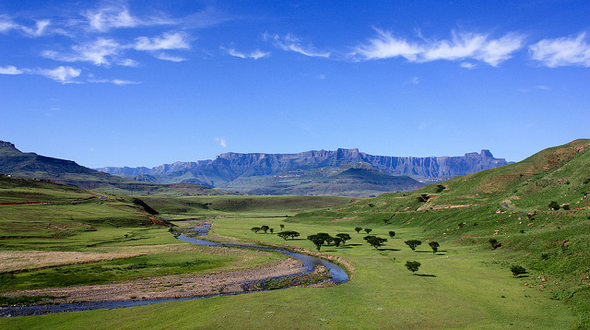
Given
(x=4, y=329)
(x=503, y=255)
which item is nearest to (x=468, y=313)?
(x=503, y=255)

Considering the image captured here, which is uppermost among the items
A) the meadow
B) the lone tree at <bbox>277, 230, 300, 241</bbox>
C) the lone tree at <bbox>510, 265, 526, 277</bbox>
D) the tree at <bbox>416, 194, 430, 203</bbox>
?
the tree at <bbox>416, 194, 430, 203</bbox>

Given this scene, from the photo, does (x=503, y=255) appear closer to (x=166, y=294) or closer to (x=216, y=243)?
(x=166, y=294)

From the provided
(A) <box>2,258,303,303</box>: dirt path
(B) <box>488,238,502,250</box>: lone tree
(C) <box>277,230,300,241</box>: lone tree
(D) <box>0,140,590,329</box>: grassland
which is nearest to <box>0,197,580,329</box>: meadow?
(D) <box>0,140,590,329</box>: grassland

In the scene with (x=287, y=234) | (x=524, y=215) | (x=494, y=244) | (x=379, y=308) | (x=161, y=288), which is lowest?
(x=287, y=234)

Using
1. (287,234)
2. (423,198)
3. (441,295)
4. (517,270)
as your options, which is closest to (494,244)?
(517,270)

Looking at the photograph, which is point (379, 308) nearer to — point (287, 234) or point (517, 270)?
point (517, 270)

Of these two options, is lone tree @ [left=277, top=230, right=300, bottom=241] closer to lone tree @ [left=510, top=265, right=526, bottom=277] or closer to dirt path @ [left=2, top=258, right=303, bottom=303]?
dirt path @ [left=2, top=258, right=303, bottom=303]

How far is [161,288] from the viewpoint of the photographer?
164ft

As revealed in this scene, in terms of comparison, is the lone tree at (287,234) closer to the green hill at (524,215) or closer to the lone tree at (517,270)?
the green hill at (524,215)

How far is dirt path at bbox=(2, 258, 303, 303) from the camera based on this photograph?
45531 mm

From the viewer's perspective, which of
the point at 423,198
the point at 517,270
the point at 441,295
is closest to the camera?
the point at 441,295

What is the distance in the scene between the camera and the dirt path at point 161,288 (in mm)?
45531

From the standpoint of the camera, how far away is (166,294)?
46781 millimetres

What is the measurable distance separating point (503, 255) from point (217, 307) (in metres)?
51.8
